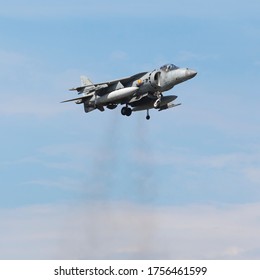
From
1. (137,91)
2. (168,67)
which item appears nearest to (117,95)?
(137,91)

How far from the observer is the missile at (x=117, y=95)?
108188 millimetres

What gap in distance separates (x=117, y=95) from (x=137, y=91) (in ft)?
7.63

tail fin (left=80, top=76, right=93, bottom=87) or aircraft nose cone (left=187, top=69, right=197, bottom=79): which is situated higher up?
tail fin (left=80, top=76, right=93, bottom=87)

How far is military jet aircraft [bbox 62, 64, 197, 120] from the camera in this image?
109 m

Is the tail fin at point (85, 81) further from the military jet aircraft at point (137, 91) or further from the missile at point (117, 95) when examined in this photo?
the missile at point (117, 95)

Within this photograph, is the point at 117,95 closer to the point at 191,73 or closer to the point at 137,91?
the point at 137,91

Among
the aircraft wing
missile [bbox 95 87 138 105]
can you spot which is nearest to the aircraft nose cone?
missile [bbox 95 87 138 105]

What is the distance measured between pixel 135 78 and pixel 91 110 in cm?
535

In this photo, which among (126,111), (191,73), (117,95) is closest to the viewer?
(191,73)

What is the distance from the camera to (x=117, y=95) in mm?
108625

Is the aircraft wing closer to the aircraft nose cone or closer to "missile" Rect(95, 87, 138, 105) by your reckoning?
"missile" Rect(95, 87, 138, 105)
